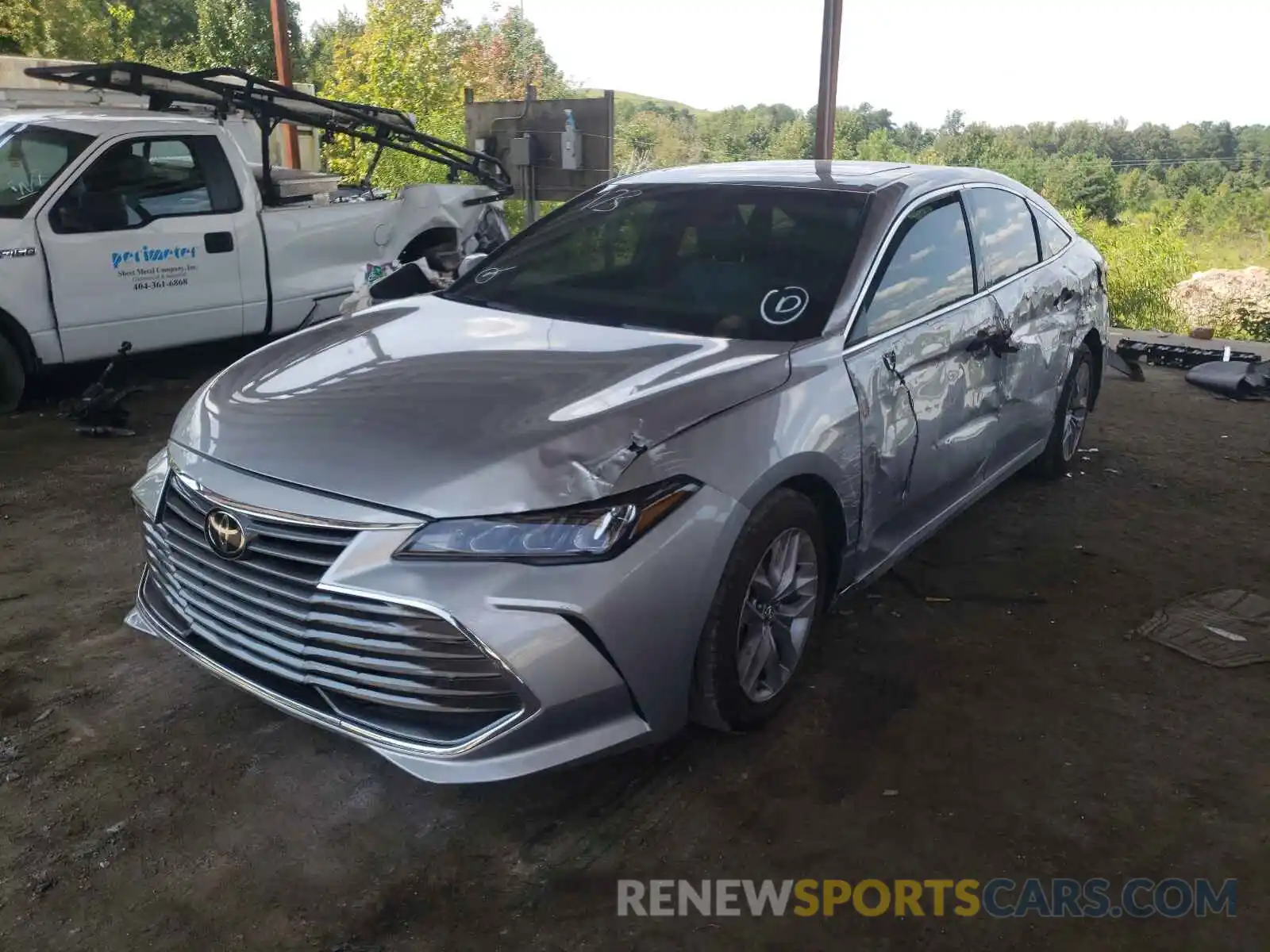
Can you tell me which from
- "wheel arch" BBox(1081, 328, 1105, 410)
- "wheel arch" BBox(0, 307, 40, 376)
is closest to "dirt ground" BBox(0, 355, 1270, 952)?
"wheel arch" BBox(1081, 328, 1105, 410)

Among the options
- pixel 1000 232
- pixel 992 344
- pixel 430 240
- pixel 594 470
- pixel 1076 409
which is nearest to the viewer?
pixel 594 470

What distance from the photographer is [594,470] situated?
2.60m

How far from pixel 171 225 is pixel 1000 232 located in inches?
201

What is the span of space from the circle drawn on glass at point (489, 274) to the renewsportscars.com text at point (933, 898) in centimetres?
238

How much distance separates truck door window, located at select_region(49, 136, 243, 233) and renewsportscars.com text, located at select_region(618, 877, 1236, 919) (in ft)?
18.6

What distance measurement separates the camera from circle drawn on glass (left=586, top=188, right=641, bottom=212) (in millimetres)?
4289

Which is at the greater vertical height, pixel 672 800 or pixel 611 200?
pixel 611 200

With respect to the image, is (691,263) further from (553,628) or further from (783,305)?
(553,628)

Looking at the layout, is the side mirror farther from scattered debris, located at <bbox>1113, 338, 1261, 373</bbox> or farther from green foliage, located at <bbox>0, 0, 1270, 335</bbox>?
green foliage, located at <bbox>0, 0, 1270, 335</bbox>

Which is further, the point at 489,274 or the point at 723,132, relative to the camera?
the point at 723,132

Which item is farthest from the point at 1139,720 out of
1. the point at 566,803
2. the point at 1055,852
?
the point at 566,803

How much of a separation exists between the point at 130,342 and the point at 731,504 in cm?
530

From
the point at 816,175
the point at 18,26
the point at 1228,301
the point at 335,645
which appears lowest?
the point at 1228,301

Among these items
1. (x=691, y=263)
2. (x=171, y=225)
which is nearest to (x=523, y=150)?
(x=171, y=225)
